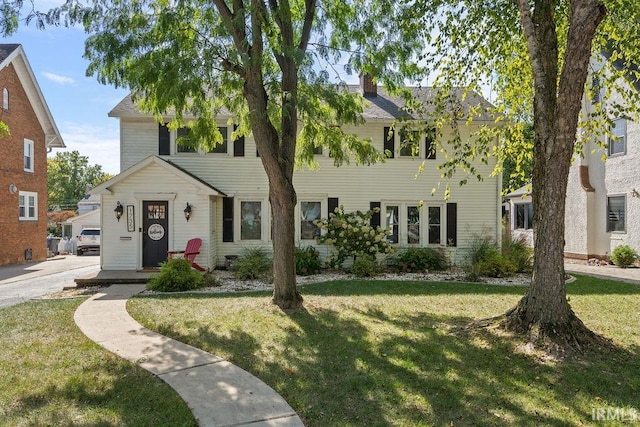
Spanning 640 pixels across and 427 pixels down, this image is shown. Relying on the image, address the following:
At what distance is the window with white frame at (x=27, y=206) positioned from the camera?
18553 millimetres

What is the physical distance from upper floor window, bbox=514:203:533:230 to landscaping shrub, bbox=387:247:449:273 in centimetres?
1071

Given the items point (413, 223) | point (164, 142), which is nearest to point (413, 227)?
point (413, 223)

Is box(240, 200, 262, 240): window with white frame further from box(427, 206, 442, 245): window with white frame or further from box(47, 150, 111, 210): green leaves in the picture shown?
box(47, 150, 111, 210): green leaves

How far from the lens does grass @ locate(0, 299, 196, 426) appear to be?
359cm

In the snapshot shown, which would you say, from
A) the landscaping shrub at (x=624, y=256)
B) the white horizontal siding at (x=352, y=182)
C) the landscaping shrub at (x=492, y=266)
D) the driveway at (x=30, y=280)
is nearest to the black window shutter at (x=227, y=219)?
the white horizontal siding at (x=352, y=182)

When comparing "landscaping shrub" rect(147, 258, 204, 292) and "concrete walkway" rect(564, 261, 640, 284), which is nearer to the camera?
"landscaping shrub" rect(147, 258, 204, 292)

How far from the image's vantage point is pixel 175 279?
1005 centimetres

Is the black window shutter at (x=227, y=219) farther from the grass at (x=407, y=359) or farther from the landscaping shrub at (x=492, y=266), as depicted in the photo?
the landscaping shrub at (x=492, y=266)

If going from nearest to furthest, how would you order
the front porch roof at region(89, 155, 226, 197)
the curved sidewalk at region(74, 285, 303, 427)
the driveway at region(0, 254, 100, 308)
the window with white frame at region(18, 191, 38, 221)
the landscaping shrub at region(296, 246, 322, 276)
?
the curved sidewalk at region(74, 285, 303, 427) → the driveway at region(0, 254, 100, 308) → the front porch roof at region(89, 155, 226, 197) → the landscaping shrub at region(296, 246, 322, 276) → the window with white frame at region(18, 191, 38, 221)

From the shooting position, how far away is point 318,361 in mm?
4992

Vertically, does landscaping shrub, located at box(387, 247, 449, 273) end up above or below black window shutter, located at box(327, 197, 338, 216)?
below

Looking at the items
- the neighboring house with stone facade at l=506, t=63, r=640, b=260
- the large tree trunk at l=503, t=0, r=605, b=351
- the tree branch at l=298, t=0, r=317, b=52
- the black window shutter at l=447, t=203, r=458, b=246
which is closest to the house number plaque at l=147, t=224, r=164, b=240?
the tree branch at l=298, t=0, r=317, b=52
